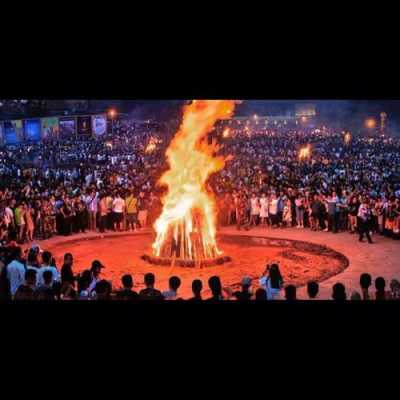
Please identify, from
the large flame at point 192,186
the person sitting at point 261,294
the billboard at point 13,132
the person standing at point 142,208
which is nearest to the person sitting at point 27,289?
the person sitting at point 261,294

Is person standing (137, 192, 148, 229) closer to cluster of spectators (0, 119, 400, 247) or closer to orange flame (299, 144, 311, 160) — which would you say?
cluster of spectators (0, 119, 400, 247)

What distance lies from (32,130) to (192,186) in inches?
184

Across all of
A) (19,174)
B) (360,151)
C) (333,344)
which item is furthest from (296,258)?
(360,151)

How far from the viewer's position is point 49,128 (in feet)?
45.1

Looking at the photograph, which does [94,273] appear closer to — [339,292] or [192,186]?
[339,292]

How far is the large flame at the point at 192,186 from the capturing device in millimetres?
12078

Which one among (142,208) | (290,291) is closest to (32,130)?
(142,208)

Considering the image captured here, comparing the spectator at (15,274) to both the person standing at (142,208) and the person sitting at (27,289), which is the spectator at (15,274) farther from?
the person standing at (142,208)

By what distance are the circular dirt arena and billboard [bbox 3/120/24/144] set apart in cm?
308

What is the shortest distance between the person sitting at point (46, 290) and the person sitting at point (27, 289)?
0.08 meters

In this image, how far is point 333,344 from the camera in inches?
251

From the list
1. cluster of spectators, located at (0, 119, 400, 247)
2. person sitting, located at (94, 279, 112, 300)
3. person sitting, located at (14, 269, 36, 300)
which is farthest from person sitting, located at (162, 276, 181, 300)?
cluster of spectators, located at (0, 119, 400, 247)
